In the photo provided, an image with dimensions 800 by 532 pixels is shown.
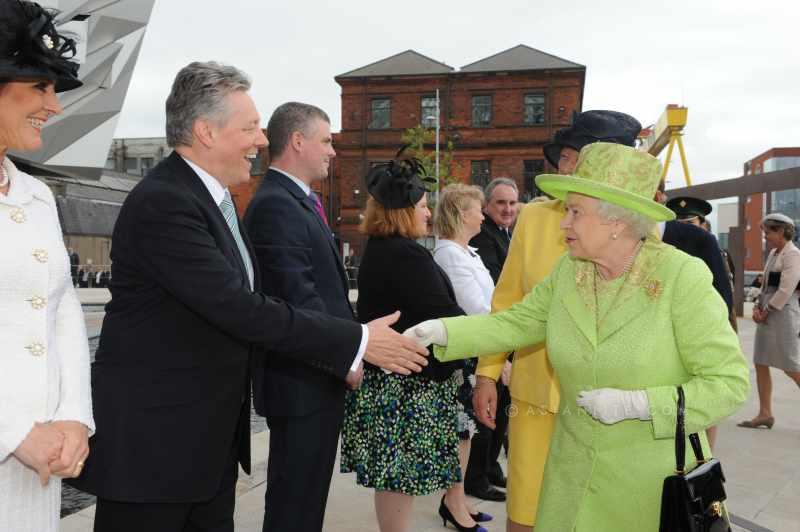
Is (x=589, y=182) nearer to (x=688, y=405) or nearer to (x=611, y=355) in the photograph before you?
(x=611, y=355)

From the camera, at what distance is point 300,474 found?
279 centimetres

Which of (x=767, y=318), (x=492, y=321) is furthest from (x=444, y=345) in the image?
(x=767, y=318)

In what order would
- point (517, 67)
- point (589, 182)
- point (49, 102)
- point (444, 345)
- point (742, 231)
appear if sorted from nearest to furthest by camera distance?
point (49, 102)
point (589, 182)
point (444, 345)
point (742, 231)
point (517, 67)

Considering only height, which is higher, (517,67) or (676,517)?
(517,67)

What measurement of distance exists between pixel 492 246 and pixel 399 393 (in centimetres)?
224

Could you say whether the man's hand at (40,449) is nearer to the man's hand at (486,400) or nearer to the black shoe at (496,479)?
the man's hand at (486,400)

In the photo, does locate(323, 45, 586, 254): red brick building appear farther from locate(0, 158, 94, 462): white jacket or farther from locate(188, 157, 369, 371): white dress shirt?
locate(0, 158, 94, 462): white jacket

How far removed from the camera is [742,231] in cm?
1767

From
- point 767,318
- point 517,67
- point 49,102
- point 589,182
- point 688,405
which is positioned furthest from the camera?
point 517,67

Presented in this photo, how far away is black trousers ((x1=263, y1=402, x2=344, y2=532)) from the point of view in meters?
2.78

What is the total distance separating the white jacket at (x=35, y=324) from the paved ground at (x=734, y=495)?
2.29 meters

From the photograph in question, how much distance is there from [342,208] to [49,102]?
40.3 meters

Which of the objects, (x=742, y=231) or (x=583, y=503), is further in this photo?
(x=742, y=231)

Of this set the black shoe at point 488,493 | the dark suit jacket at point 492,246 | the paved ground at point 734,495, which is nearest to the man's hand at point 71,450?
the paved ground at point 734,495
